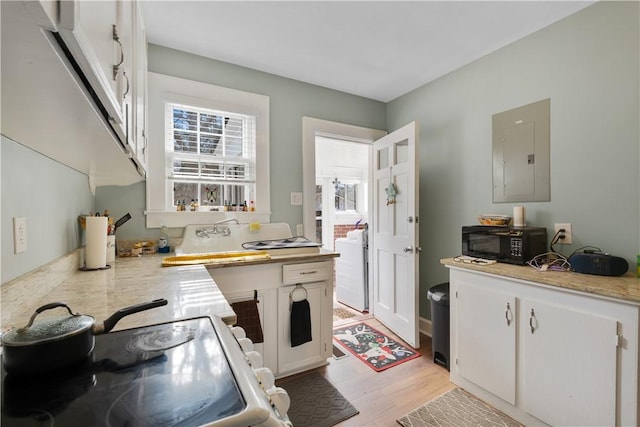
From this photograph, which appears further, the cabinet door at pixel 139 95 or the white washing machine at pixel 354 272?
the white washing machine at pixel 354 272

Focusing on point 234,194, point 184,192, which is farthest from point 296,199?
point 184,192

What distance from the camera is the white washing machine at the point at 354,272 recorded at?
3.31 metres

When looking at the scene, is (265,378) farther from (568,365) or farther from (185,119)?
(185,119)

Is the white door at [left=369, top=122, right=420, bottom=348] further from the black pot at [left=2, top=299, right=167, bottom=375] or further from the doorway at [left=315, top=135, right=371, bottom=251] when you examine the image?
the black pot at [left=2, top=299, right=167, bottom=375]

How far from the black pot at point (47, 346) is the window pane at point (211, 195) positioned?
181 cm

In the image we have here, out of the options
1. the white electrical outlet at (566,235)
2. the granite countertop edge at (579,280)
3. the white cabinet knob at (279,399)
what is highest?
the white electrical outlet at (566,235)

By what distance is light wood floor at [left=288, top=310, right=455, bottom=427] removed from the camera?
1.66 m

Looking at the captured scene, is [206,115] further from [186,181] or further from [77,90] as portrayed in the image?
[77,90]

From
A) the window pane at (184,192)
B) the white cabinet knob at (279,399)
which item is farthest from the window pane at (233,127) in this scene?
the white cabinet knob at (279,399)

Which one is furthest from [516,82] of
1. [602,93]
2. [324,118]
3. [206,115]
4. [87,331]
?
[87,331]

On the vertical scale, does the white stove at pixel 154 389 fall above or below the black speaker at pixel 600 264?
below

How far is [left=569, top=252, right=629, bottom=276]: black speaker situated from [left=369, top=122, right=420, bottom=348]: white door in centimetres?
104

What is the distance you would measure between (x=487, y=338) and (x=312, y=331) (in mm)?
1150

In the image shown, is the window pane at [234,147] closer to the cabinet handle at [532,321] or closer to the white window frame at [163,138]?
the white window frame at [163,138]
